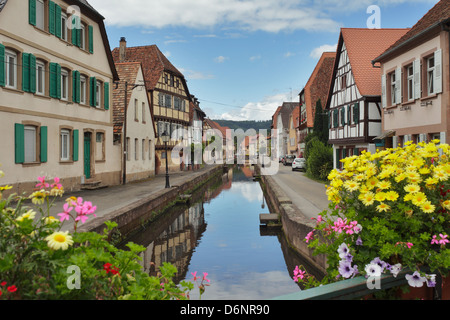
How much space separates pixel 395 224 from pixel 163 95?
119ft

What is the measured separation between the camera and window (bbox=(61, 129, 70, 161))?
1953 centimetres

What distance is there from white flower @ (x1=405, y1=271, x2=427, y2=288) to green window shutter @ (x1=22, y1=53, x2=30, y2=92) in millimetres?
16033

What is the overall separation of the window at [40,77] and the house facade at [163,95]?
16918 mm

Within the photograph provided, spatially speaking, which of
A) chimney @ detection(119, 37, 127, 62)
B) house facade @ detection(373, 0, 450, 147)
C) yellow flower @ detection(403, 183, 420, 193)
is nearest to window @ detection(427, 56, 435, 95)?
house facade @ detection(373, 0, 450, 147)

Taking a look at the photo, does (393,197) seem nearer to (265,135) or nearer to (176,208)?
(176,208)

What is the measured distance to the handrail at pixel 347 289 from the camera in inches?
99.4

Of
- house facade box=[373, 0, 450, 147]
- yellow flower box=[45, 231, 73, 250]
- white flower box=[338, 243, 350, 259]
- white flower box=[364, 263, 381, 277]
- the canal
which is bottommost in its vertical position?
the canal

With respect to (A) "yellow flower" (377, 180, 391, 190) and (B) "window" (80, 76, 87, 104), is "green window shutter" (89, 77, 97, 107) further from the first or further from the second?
(A) "yellow flower" (377, 180, 391, 190)

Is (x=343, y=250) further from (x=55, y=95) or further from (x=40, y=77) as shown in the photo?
(x=55, y=95)

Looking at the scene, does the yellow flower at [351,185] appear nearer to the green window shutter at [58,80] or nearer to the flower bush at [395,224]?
the flower bush at [395,224]

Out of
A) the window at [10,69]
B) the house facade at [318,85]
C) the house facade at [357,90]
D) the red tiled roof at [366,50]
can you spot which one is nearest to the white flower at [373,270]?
the window at [10,69]

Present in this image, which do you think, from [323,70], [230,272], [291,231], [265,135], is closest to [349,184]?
[230,272]

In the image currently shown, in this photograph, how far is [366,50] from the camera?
79.6 feet

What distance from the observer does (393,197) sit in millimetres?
3141
